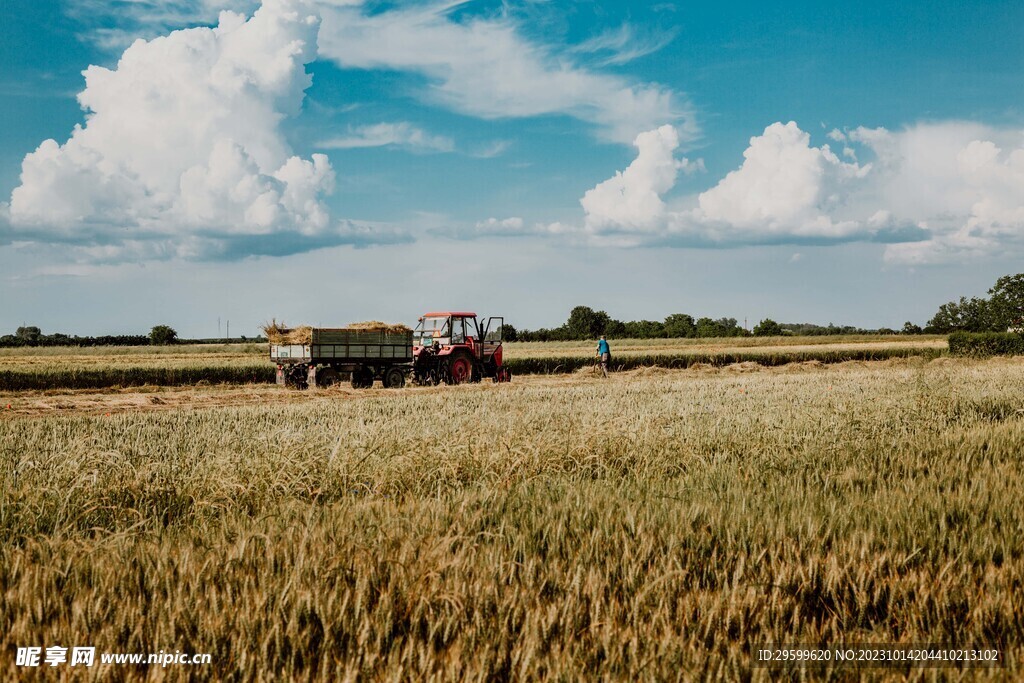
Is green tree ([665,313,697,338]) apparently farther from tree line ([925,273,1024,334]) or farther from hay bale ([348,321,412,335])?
hay bale ([348,321,412,335])

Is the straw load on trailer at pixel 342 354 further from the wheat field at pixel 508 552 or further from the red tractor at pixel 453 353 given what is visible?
the wheat field at pixel 508 552

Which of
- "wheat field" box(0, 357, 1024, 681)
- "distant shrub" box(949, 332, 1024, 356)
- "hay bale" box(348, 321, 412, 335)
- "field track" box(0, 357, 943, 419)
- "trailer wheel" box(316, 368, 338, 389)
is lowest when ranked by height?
"field track" box(0, 357, 943, 419)

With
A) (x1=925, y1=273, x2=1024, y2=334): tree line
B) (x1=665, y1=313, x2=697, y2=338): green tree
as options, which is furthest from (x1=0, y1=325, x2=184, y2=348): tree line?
(x1=925, y1=273, x2=1024, y2=334): tree line

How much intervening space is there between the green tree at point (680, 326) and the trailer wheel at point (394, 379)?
74985 mm

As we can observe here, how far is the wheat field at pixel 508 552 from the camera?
365 centimetres

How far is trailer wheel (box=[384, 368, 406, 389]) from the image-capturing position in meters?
24.4

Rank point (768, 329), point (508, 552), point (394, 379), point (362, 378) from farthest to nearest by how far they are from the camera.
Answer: point (768, 329), point (394, 379), point (362, 378), point (508, 552)

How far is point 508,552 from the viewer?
4762 millimetres

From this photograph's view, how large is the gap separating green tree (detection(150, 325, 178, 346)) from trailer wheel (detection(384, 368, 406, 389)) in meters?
66.8

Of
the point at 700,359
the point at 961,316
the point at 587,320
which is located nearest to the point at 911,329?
the point at 961,316

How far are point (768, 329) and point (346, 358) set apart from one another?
274 ft

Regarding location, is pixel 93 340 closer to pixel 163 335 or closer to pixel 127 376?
pixel 163 335

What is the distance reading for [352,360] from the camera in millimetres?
23719

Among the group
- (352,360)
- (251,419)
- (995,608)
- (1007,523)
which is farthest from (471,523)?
(352,360)
